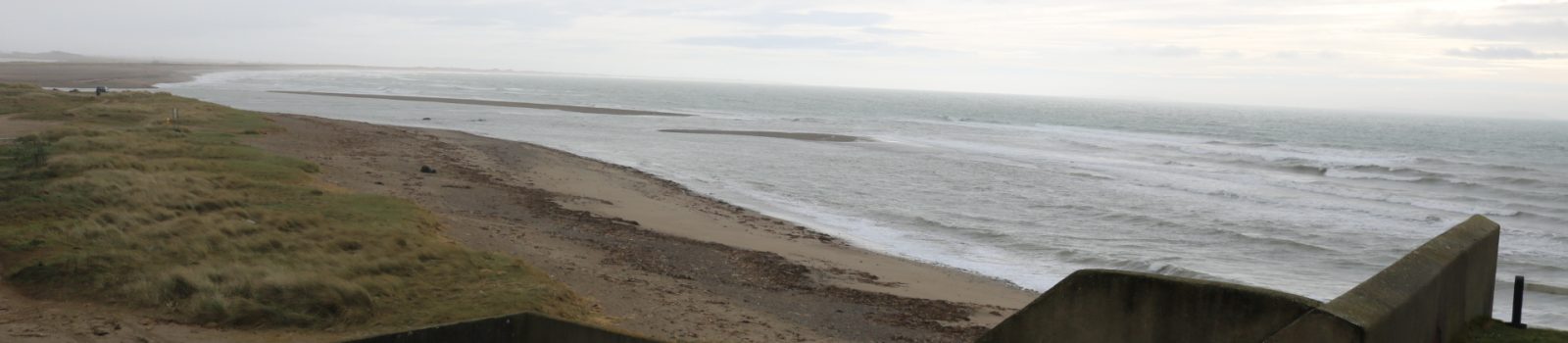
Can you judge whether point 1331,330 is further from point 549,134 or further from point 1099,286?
point 549,134

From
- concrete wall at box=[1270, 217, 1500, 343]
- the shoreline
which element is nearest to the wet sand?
the shoreline

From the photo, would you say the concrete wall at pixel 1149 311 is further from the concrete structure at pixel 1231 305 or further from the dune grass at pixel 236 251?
the dune grass at pixel 236 251

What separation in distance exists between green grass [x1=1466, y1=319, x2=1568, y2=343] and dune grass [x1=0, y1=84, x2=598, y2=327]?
264 inches

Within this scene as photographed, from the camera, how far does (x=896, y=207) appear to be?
23344 millimetres

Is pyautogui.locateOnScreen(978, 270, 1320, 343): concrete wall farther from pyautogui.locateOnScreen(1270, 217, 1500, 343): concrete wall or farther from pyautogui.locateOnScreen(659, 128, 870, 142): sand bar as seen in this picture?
pyautogui.locateOnScreen(659, 128, 870, 142): sand bar

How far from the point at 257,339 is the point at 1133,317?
20.4ft

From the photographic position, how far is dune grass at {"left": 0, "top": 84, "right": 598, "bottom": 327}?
8.94 metres

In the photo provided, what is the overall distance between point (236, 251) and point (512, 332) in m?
5.88

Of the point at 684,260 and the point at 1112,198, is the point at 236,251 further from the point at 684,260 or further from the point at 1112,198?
the point at 1112,198

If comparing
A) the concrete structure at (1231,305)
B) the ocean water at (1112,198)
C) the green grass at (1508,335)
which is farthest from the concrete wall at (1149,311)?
the ocean water at (1112,198)

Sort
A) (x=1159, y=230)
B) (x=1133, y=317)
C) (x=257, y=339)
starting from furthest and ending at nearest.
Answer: (x=1159, y=230)
(x=257, y=339)
(x=1133, y=317)

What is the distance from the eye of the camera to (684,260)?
1395 centimetres

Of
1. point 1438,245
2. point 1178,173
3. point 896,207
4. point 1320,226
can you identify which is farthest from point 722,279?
point 1178,173

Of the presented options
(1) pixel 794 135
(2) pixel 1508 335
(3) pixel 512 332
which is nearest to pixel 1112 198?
(2) pixel 1508 335
